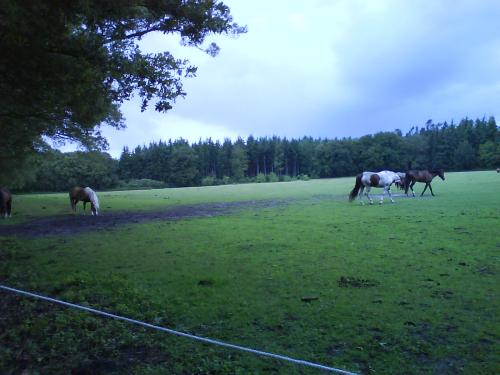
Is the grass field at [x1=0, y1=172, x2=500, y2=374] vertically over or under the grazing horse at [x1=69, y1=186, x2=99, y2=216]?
under

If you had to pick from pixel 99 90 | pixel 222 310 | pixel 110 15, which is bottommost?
pixel 222 310

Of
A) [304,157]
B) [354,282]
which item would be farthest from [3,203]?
[304,157]

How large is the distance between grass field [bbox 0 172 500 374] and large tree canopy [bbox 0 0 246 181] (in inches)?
147

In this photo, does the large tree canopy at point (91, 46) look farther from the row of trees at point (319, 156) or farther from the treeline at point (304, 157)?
the row of trees at point (319, 156)

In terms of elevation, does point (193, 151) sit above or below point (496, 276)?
above

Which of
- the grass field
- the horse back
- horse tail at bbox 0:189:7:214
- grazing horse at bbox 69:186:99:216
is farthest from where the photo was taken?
the horse back

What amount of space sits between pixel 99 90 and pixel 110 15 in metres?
1.80

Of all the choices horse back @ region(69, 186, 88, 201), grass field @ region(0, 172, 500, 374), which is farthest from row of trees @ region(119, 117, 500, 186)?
grass field @ region(0, 172, 500, 374)

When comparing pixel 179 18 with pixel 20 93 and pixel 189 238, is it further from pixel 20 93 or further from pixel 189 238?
pixel 189 238

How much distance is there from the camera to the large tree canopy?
6582 millimetres

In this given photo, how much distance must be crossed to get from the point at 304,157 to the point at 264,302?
388 feet

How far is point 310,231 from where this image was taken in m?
13.8

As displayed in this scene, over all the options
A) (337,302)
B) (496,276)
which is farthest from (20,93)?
(496,276)

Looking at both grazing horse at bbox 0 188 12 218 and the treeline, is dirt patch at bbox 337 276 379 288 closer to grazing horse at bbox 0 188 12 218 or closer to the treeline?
grazing horse at bbox 0 188 12 218
